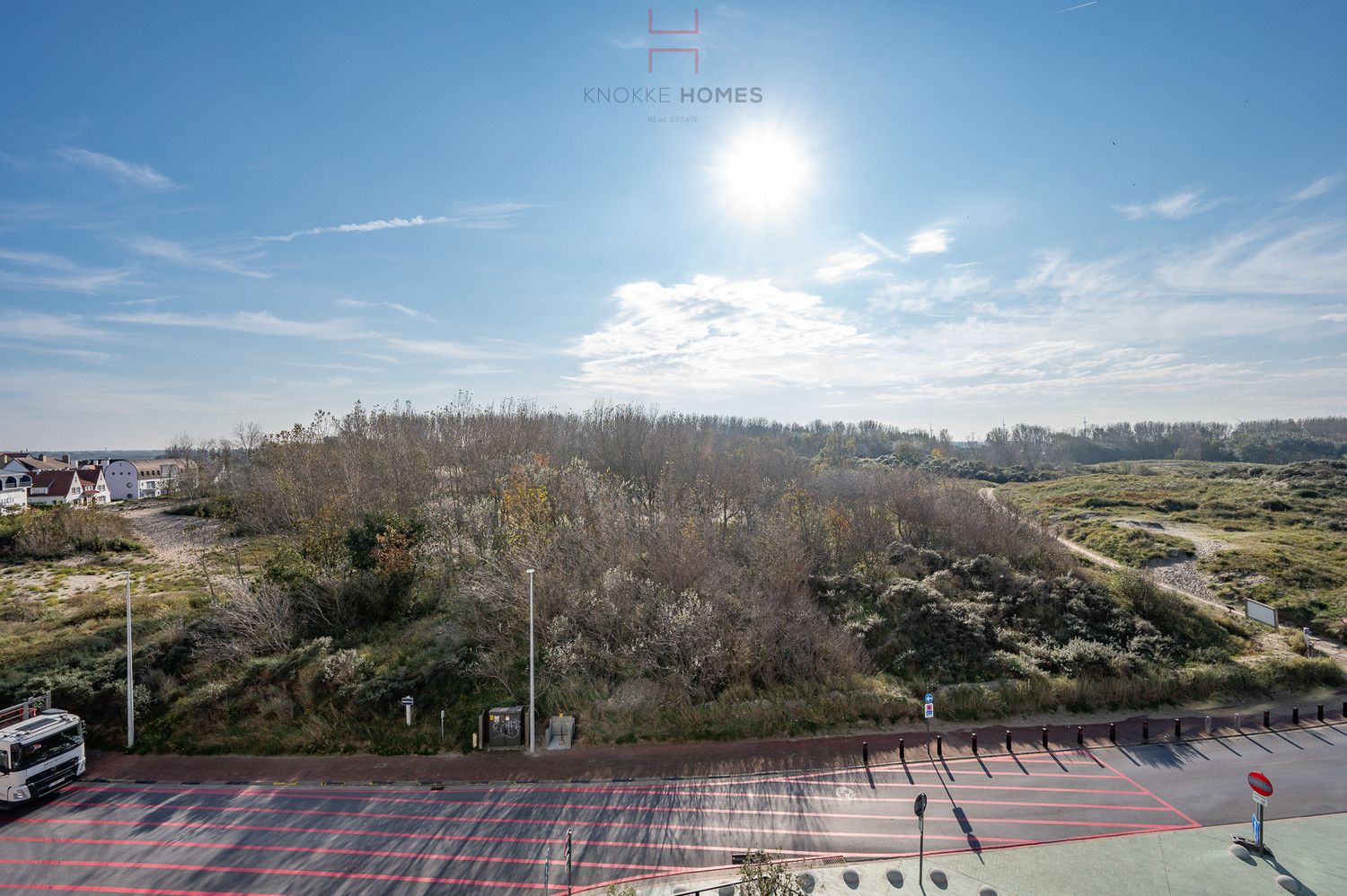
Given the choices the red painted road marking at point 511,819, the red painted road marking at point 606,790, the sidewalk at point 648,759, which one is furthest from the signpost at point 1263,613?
the red painted road marking at point 511,819

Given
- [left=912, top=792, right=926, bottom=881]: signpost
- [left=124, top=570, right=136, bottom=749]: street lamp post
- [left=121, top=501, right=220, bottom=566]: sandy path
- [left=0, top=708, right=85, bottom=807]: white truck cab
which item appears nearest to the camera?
[left=912, top=792, right=926, bottom=881]: signpost

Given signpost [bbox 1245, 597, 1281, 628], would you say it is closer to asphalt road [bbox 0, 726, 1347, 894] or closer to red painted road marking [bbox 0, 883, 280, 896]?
asphalt road [bbox 0, 726, 1347, 894]

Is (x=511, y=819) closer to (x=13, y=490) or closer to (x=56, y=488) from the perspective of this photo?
(x=13, y=490)

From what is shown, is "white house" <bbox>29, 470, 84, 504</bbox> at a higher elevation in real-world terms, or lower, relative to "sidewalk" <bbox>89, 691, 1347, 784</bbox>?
higher

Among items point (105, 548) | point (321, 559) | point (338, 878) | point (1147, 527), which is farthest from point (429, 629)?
point (1147, 527)

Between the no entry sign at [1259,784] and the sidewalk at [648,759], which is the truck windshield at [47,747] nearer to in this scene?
the sidewalk at [648,759]

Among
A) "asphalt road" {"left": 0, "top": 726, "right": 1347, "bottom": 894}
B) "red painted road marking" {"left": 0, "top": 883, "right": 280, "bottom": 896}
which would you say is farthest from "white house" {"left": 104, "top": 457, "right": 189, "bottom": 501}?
"red painted road marking" {"left": 0, "top": 883, "right": 280, "bottom": 896}

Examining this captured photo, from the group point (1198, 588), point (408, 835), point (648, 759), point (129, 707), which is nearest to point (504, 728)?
point (408, 835)
